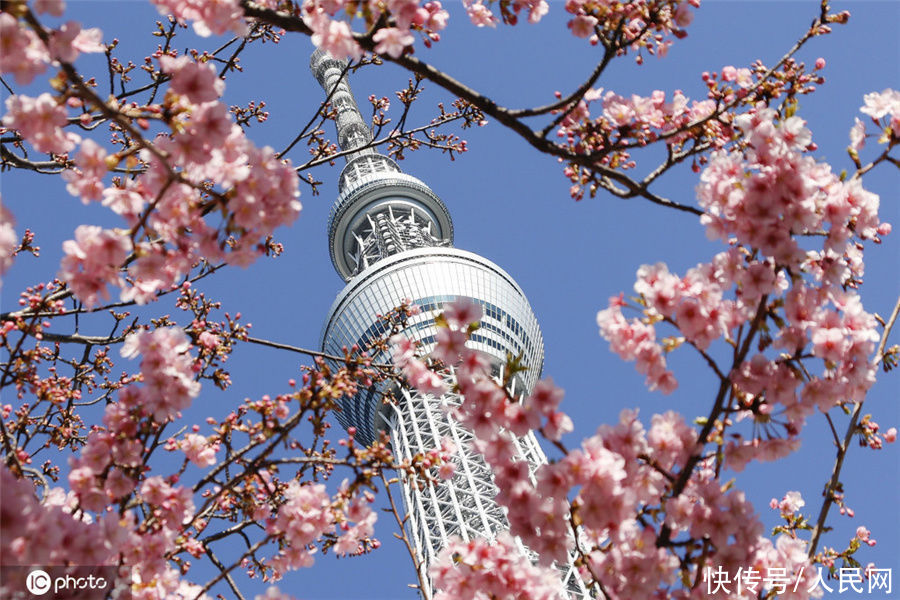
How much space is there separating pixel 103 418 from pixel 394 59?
240cm

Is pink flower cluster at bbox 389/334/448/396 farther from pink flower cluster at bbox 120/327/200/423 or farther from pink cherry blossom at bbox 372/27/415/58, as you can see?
pink cherry blossom at bbox 372/27/415/58

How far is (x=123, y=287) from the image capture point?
3469 millimetres

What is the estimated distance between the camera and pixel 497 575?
3719 mm

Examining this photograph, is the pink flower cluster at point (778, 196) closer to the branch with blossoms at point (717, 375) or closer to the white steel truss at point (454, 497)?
the branch with blossoms at point (717, 375)

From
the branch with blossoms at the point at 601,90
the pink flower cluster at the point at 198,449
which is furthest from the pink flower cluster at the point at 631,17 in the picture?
the pink flower cluster at the point at 198,449

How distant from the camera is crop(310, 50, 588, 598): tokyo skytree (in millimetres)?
34781

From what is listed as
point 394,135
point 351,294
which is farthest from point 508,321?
point 394,135

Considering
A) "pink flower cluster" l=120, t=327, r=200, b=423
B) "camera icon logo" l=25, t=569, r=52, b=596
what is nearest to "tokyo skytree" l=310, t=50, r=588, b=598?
"pink flower cluster" l=120, t=327, r=200, b=423

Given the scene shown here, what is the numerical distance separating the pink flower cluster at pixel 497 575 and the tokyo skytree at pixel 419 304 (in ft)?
83.8

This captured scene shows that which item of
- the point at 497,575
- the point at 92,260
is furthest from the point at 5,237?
the point at 497,575

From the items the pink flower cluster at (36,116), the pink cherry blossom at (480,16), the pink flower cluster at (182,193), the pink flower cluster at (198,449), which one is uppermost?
the pink cherry blossom at (480,16)

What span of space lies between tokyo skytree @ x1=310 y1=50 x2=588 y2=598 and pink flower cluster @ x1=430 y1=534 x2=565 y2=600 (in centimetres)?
2554

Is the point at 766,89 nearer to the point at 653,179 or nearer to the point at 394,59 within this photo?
the point at 653,179

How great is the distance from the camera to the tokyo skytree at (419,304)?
3478 cm
